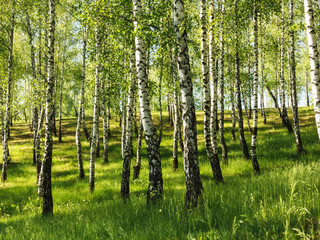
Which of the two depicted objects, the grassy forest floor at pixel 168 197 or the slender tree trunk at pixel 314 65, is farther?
the slender tree trunk at pixel 314 65

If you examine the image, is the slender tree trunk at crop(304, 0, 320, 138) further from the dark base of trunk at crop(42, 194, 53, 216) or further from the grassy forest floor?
the dark base of trunk at crop(42, 194, 53, 216)

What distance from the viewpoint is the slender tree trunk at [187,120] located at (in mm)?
5215

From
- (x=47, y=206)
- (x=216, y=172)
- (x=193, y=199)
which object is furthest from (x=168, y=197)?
(x=47, y=206)

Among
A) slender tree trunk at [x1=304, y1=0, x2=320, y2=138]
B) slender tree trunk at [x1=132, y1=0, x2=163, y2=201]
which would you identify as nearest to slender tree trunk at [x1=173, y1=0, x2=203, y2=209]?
slender tree trunk at [x1=132, y1=0, x2=163, y2=201]

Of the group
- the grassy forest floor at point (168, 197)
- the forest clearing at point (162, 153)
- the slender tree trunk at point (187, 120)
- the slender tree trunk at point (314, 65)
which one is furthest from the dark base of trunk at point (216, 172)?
the slender tree trunk at point (314, 65)

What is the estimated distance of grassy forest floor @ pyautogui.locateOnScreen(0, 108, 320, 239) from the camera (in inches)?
149

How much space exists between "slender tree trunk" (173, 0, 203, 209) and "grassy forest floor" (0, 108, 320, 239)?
0.49 m

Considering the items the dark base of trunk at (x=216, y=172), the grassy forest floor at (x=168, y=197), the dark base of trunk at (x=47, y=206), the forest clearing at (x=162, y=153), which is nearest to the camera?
the grassy forest floor at (x=168, y=197)

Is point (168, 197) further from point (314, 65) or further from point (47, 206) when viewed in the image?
point (314, 65)

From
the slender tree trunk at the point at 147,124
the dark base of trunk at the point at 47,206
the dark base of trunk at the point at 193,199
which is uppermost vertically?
the slender tree trunk at the point at 147,124

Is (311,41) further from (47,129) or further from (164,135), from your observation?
(164,135)

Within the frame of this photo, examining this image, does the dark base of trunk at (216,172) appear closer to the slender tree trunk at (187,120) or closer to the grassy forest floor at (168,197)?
the grassy forest floor at (168,197)

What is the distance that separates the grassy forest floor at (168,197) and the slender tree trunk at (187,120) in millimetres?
492

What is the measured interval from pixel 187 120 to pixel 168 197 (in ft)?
8.17
